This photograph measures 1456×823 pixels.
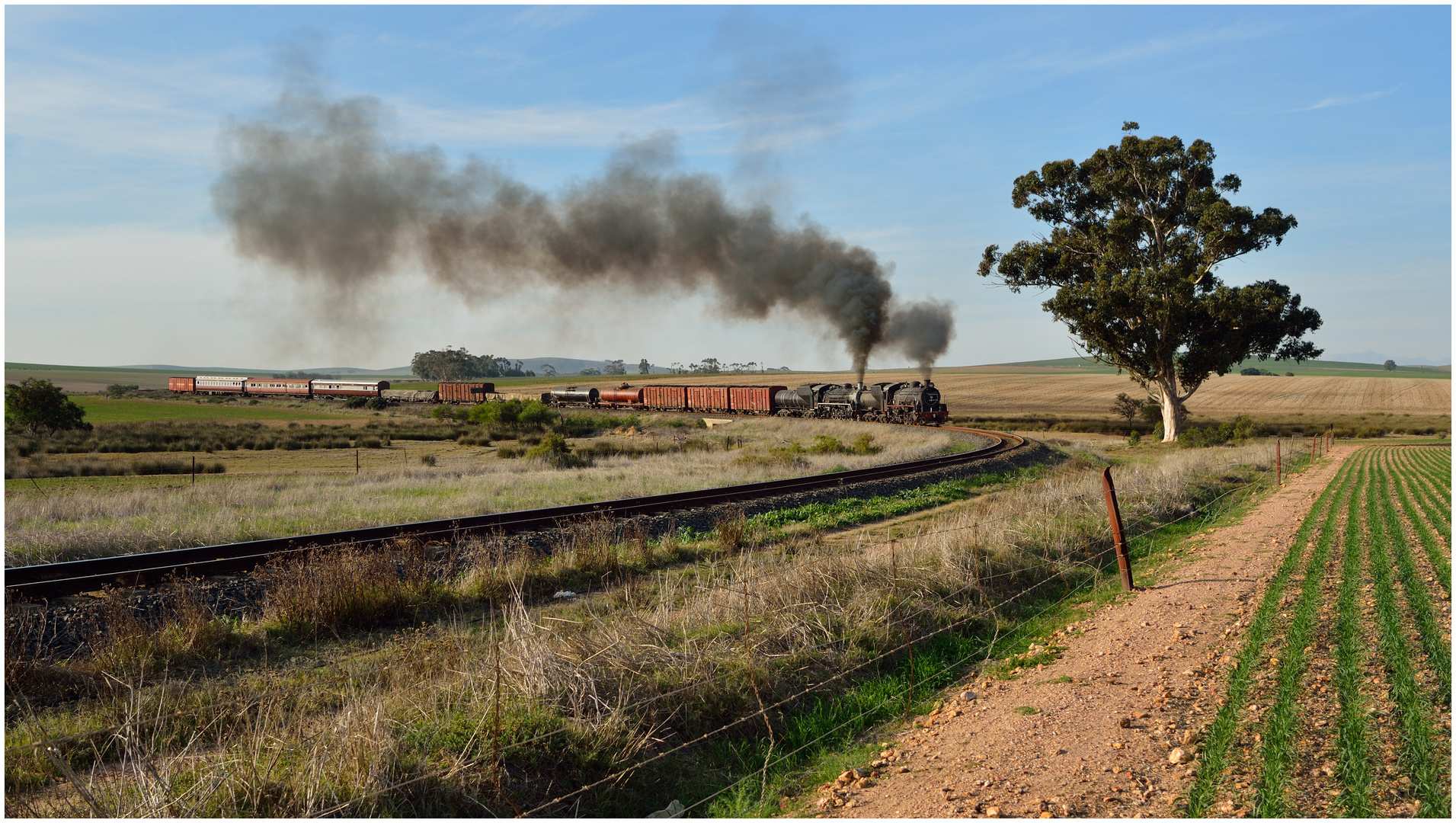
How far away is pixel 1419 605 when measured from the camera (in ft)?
30.1

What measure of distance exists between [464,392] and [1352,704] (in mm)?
87111

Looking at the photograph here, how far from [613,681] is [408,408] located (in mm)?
84053

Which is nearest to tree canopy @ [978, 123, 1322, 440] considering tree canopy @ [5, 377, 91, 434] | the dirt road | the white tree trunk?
the white tree trunk

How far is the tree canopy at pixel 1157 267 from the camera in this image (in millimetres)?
35188

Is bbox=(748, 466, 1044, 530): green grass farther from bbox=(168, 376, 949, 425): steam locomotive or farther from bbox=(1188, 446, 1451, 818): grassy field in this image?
bbox=(168, 376, 949, 425): steam locomotive

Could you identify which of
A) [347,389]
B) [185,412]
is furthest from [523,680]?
[347,389]

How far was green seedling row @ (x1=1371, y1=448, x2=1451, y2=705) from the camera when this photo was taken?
7.03 metres

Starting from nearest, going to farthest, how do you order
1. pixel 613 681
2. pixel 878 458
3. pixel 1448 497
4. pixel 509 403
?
pixel 613 681 < pixel 1448 497 < pixel 878 458 < pixel 509 403

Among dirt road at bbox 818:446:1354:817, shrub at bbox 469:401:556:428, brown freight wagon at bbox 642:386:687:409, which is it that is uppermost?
brown freight wagon at bbox 642:386:687:409

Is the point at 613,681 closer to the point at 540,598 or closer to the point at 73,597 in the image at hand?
the point at 540,598

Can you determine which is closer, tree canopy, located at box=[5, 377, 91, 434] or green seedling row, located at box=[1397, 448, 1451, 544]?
green seedling row, located at box=[1397, 448, 1451, 544]

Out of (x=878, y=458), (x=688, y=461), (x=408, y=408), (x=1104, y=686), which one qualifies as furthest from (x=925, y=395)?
(x=408, y=408)

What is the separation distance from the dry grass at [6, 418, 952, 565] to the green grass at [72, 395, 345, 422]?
39.6 m

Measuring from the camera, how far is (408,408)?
83812mm
